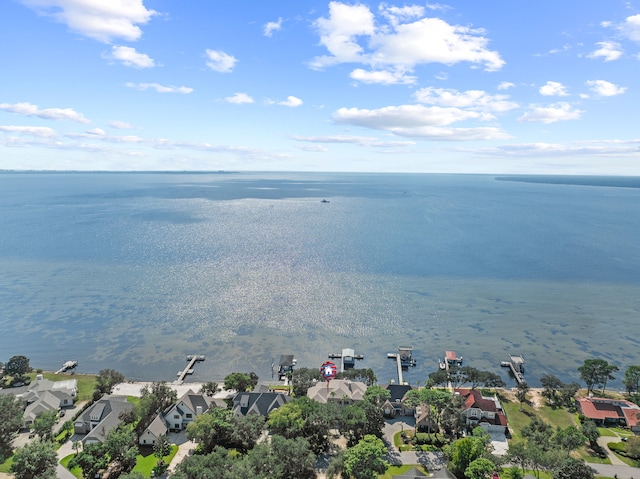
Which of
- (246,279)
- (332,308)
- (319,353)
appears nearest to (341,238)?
(246,279)

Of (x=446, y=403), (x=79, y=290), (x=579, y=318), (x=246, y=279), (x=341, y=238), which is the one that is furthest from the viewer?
(x=341, y=238)

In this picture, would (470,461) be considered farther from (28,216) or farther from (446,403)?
(28,216)

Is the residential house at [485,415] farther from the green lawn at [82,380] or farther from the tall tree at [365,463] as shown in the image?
the green lawn at [82,380]

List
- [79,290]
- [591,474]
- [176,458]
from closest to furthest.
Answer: [591,474], [176,458], [79,290]

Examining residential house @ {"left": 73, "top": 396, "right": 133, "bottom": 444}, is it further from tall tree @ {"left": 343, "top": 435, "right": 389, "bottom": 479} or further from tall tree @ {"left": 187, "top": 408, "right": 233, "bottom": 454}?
tall tree @ {"left": 343, "top": 435, "right": 389, "bottom": 479}

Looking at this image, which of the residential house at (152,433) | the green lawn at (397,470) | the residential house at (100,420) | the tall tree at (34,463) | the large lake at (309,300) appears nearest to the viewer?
the tall tree at (34,463)

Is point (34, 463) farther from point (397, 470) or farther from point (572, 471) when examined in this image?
point (572, 471)

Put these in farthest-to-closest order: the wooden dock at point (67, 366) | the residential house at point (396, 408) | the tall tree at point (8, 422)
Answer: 1. the wooden dock at point (67, 366)
2. the residential house at point (396, 408)
3. the tall tree at point (8, 422)

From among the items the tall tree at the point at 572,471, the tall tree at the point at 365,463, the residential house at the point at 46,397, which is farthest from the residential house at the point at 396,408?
the residential house at the point at 46,397

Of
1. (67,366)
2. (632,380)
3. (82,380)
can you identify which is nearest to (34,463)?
(82,380)
